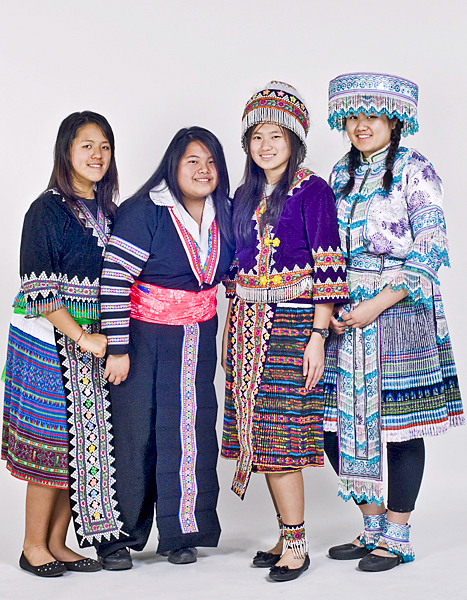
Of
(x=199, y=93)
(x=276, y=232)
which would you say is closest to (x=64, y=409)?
(x=276, y=232)

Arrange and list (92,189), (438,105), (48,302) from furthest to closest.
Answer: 1. (438,105)
2. (92,189)
3. (48,302)

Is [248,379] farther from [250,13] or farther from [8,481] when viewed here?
[250,13]

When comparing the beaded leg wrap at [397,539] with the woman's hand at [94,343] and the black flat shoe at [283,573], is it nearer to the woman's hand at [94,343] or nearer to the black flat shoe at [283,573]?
the black flat shoe at [283,573]

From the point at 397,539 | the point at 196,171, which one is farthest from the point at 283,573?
the point at 196,171

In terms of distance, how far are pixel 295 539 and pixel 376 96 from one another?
1.60m

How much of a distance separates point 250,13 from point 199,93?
48cm

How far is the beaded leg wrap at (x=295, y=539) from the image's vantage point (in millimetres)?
3076

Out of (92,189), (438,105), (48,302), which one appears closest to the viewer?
(48,302)

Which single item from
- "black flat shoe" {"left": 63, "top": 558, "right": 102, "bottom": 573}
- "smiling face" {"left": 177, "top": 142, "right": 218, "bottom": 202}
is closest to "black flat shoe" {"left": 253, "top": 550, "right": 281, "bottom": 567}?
"black flat shoe" {"left": 63, "top": 558, "right": 102, "bottom": 573}

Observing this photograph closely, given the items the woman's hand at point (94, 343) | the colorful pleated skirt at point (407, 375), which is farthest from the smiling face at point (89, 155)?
the colorful pleated skirt at point (407, 375)

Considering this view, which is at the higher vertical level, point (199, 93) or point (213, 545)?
point (199, 93)

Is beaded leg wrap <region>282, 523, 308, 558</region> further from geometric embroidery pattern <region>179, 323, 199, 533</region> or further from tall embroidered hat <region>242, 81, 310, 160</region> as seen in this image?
tall embroidered hat <region>242, 81, 310, 160</region>

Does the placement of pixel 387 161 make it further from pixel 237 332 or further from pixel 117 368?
pixel 117 368

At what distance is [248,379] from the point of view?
10.1ft
